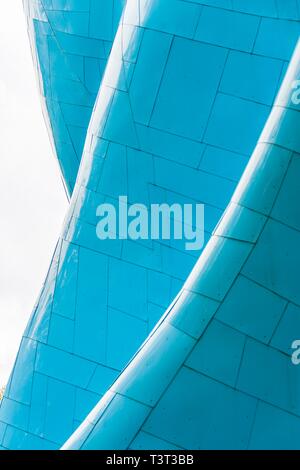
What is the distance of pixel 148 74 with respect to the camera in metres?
12.2

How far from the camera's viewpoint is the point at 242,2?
1191cm

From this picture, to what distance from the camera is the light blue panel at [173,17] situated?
12023 millimetres

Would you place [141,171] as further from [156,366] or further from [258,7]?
[156,366]

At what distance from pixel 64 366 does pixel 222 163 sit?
2381 millimetres

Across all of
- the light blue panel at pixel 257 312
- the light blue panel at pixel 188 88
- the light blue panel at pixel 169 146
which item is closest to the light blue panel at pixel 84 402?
the light blue panel at pixel 169 146

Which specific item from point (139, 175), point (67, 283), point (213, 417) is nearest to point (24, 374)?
point (67, 283)

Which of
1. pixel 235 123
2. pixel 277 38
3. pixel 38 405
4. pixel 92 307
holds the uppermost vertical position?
pixel 277 38

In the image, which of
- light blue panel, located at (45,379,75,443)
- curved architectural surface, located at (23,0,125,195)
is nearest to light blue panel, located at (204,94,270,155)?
light blue panel, located at (45,379,75,443)

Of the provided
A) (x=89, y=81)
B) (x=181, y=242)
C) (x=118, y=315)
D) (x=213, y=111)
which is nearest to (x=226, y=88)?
(x=213, y=111)

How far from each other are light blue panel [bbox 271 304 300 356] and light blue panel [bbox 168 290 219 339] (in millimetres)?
447

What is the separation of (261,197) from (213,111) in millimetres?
2808

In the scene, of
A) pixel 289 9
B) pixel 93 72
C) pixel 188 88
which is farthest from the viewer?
pixel 93 72

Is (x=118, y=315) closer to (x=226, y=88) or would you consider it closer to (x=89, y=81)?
(x=226, y=88)
